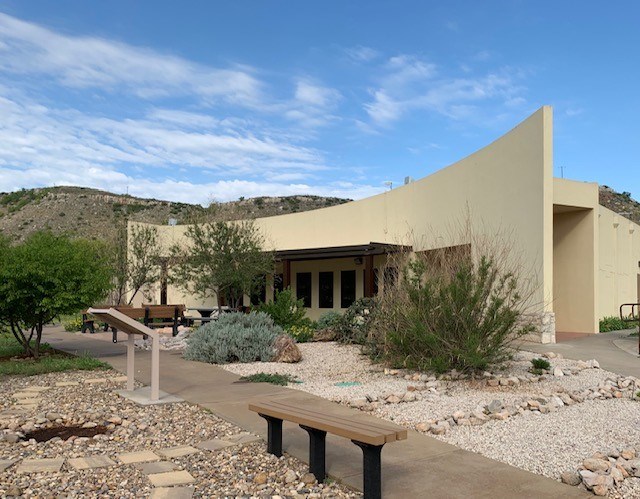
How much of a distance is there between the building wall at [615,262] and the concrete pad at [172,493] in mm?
16213

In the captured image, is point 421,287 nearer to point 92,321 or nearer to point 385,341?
point 385,341

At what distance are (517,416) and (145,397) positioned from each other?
451 centimetres

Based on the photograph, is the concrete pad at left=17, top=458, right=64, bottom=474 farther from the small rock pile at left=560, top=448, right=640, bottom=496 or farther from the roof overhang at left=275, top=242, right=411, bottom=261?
the roof overhang at left=275, top=242, right=411, bottom=261

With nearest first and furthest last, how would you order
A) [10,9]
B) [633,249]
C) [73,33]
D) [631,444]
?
1. [631,444]
2. [10,9]
3. [73,33]
4. [633,249]

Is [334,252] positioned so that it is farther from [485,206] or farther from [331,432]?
[331,432]

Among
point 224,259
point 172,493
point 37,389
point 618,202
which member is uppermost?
point 618,202

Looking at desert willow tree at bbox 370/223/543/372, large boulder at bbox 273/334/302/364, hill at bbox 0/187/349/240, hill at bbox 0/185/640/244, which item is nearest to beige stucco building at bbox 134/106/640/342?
desert willow tree at bbox 370/223/543/372

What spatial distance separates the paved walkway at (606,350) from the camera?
10.3 meters

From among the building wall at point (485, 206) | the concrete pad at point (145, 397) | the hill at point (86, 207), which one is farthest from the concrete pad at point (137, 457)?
the hill at point (86, 207)

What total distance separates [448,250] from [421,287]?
1173 millimetres

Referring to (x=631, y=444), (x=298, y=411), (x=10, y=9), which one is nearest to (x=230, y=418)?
(x=298, y=411)

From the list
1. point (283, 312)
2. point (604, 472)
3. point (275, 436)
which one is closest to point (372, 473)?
point (275, 436)

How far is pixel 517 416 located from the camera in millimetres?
6504

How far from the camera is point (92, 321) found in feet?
61.4
